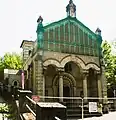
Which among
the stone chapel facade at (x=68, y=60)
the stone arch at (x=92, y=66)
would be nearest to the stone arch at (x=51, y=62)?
the stone chapel facade at (x=68, y=60)

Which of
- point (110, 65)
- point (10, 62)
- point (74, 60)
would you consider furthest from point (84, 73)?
point (10, 62)

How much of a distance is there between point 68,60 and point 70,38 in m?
2.44

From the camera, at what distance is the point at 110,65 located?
32.4m

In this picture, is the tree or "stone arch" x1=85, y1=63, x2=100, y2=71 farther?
the tree

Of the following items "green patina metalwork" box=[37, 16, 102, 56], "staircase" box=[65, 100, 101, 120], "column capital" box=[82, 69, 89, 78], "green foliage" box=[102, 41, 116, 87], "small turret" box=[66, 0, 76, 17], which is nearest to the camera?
"staircase" box=[65, 100, 101, 120]

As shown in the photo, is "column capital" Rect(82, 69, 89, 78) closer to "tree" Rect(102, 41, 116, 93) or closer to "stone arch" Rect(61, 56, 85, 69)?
"stone arch" Rect(61, 56, 85, 69)

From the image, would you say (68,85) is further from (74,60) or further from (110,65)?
(110,65)

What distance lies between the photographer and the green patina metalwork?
885 inches

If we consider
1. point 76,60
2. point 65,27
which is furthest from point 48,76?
point 65,27

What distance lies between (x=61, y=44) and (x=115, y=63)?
490 inches

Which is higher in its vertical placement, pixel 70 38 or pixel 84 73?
pixel 70 38

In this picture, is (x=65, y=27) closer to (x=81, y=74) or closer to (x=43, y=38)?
(x=43, y=38)

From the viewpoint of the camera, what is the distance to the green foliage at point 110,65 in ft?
104

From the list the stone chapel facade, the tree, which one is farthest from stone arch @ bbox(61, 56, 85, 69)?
the tree
